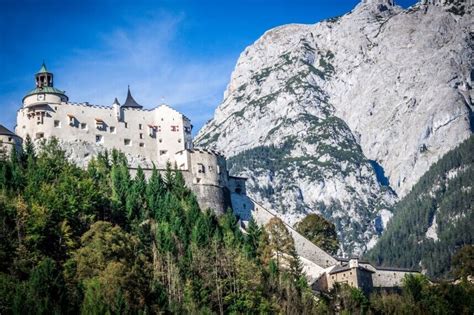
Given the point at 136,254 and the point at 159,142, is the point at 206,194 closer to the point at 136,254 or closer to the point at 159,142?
the point at 159,142

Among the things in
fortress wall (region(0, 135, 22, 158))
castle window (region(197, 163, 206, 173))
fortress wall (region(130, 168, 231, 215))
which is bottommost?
fortress wall (region(130, 168, 231, 215))

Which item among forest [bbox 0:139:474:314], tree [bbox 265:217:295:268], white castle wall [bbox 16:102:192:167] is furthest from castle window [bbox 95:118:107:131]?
tree [bbox 265:217:295:268]

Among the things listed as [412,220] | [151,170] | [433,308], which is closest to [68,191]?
[151,170]

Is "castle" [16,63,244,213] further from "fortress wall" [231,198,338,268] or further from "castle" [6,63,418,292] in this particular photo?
"fortress wall" [231,198,338,268]

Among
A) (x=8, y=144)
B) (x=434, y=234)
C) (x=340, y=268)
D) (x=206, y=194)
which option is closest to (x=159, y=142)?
(x=206, y=194)

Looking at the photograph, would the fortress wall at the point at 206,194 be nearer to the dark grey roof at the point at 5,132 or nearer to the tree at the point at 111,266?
the dark grey roof at the point at 5,132

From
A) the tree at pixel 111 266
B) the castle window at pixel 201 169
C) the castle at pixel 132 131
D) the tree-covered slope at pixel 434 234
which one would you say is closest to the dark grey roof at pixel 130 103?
the castle at pixel 132 131
